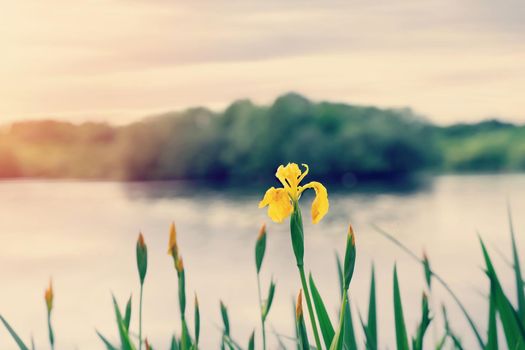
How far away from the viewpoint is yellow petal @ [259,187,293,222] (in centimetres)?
144

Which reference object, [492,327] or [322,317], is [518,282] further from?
[322,317]

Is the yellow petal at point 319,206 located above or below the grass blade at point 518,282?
above

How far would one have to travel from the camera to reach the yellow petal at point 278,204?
4.71 ft

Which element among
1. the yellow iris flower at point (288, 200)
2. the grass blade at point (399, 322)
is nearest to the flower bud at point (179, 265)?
the yellow iris flower at point (288, 200)

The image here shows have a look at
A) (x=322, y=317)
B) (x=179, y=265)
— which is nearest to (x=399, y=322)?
(x=322, y=317)

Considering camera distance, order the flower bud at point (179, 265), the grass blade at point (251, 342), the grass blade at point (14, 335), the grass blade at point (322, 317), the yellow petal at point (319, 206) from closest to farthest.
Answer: the yellow petal at point (319, 206)
the grass blade at point (322, 317)
the flower bud at point (179, 265)
the grass blade at point (14, 335)
the grass blade at point (251, 342)

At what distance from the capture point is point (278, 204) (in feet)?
4.71

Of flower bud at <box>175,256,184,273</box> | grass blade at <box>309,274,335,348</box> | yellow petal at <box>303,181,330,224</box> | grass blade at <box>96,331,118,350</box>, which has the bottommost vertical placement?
grass blade at <box>96,331,118,350</box>

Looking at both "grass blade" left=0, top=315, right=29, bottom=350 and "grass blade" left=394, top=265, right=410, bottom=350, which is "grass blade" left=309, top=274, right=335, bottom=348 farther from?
"grass blade" left=0, top=315, right=29, bottom=350

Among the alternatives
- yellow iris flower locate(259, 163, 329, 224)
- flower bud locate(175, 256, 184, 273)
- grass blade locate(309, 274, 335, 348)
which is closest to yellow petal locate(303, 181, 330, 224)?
yellow iris flower locate(259, 163, 329, 224)

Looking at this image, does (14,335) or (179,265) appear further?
(14,335)

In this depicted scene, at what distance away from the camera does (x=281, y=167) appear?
1531 millimetres

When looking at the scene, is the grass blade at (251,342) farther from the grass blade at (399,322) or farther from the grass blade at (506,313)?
the grass blade at (506,313)

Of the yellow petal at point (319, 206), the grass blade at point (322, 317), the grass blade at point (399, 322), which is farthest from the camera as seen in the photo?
the grass blade at point (399, 322)
